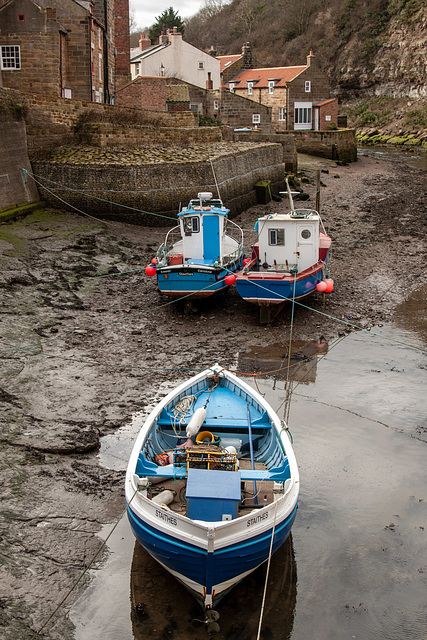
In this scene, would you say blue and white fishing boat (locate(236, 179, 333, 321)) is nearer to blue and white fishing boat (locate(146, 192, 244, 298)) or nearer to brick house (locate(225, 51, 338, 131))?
blue and white fishing boat (locate(146, 192, 244, 298))

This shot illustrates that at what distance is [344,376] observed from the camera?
37.0 ft

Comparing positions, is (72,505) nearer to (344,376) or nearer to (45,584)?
(45,584)

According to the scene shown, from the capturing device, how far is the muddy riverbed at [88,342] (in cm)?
654

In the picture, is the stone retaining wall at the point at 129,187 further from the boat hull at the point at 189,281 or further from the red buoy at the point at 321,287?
the red buoy at the point at 321,287

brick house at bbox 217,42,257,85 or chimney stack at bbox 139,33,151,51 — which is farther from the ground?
chimney stack at bbox 139,33,151,51

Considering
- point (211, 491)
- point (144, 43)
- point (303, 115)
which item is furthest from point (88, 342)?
point (144, 43)

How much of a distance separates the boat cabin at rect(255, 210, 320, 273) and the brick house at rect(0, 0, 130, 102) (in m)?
12.0

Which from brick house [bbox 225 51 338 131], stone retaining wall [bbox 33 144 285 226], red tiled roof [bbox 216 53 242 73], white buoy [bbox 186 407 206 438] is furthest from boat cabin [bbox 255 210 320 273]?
red tiled roof [bbox 216 53 242 73]

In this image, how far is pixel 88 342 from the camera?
1205cm

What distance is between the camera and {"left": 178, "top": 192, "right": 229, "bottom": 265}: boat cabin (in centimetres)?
1455

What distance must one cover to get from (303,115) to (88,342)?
32343 mm

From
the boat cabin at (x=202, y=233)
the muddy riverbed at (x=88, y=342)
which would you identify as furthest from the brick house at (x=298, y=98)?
the boat cabin at (x=202, y=233)

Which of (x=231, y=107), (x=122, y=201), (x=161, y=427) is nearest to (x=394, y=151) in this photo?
(x=231, y=107)

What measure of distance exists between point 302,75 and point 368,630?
38773 mm
